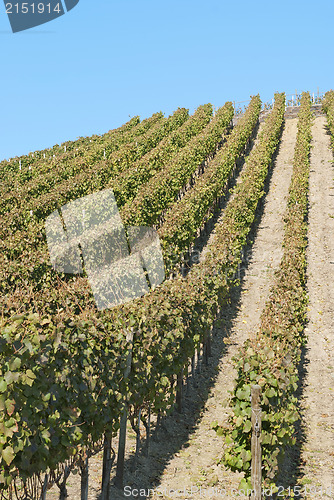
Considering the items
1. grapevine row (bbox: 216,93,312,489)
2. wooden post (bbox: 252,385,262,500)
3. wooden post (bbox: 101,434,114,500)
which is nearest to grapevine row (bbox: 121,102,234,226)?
grapevine row (bbox: 216,93,312,489)

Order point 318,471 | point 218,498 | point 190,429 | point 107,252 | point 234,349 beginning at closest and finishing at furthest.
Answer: point 218,498, point 318,471, point 190,429, point 234,349, point 107,252

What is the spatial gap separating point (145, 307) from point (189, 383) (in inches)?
170

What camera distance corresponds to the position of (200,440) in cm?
1168

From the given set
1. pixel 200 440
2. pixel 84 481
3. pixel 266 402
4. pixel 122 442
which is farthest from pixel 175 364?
pixel 84 481

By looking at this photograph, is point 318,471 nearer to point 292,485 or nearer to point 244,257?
point 292,485

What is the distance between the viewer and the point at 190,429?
40.1 ft

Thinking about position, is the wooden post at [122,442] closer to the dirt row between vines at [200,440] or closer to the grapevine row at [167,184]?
the dirt row between vines at [200,440]

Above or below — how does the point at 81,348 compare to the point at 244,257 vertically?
above

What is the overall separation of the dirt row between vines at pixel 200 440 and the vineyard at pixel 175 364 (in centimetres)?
4

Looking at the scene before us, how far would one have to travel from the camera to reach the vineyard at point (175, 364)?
283 inches

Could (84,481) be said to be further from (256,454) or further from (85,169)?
(85,169)

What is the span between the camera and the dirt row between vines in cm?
984

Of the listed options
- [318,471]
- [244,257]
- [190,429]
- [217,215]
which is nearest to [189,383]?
[190,429]

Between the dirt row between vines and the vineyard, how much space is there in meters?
0.04
